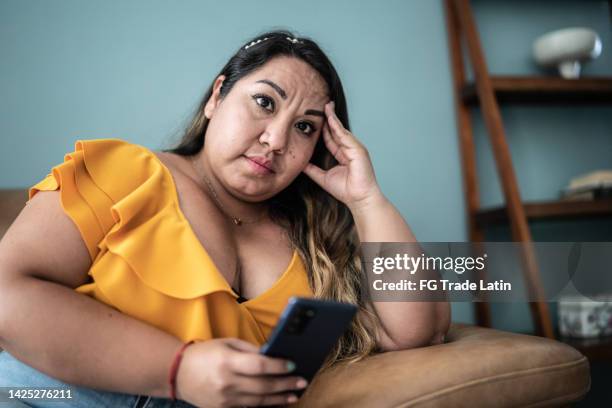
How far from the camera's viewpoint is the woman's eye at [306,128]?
1014 mm

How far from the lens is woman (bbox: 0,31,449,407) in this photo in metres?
0.62

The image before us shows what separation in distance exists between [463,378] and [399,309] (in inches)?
7.8

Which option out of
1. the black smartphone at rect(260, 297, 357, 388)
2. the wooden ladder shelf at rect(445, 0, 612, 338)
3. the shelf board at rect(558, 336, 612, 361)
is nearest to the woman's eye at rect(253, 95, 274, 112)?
the black smartphone at rect(260, 297, 357, 388)

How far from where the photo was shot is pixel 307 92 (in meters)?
0.99

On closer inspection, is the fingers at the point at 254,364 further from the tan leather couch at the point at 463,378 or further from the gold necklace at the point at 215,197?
the gold necklace at the point at 215,197

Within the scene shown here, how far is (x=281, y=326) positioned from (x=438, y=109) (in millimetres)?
1390

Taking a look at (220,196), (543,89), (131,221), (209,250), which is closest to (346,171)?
(220,196)

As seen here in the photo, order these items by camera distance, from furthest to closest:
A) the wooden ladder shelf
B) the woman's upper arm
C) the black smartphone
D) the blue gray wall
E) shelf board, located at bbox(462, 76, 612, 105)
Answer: shelf board, located at bbox(462, 76, 612, 105)
the wooden ladder shelf
the blue gray wall
the woman's upper arm
the black smartphone

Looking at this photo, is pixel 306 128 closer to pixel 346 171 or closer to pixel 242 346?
pixel 346 171

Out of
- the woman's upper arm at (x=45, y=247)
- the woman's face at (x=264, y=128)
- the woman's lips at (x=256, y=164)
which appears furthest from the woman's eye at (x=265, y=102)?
the woman's upper arm at (x=45, y=247)

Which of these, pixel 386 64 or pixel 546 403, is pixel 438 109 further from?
pixel 546 403

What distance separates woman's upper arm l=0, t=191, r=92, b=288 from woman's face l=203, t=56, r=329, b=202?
1.05 ft

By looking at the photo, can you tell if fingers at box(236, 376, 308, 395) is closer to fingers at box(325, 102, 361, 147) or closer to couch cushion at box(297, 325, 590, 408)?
couch cushion at box(297, 325, 590, 408)

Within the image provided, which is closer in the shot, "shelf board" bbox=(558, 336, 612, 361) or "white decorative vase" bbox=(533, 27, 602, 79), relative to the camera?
"shelf board" bbox=(558, 336, 612, 361)
